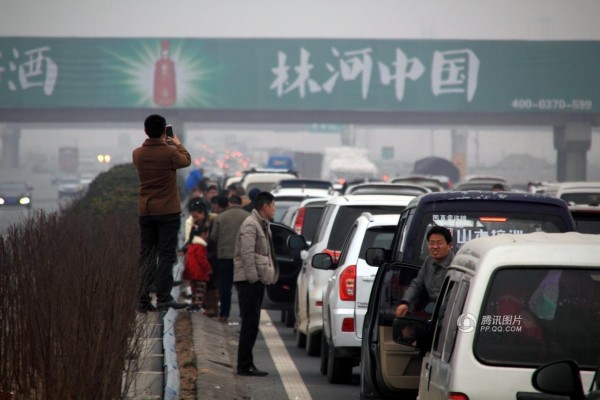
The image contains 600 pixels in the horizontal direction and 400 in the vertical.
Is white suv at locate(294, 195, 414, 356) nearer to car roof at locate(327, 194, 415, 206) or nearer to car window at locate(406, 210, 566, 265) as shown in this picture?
car roof at locate(327, 194, 415, 206)

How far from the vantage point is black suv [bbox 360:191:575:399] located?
10.2 m

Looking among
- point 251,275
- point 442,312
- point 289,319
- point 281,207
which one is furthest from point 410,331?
point 281,207

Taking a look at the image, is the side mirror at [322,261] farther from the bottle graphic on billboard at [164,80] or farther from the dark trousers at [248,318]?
the bottle graphic on billboard at [164,80]

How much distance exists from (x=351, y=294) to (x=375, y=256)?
1913 millimetres

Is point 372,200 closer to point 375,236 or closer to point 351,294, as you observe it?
point 375,236

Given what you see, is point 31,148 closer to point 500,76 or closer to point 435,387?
point 500,76

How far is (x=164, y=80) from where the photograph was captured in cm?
9506

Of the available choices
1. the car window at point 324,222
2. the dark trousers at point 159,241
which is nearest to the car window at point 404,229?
the dark trousers at point 159,241

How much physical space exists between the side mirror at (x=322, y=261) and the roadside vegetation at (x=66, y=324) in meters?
2.43

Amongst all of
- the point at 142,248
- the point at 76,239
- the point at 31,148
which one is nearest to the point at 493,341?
the point at 142,248

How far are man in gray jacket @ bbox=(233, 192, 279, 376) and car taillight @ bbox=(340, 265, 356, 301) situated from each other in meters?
1.04

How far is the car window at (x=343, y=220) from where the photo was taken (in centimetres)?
1566

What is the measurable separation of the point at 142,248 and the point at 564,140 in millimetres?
80897

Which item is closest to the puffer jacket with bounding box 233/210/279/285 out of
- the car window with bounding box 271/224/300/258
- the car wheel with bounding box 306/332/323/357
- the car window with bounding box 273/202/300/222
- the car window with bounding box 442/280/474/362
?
the car wheel with bounding box 306/332/323/357
